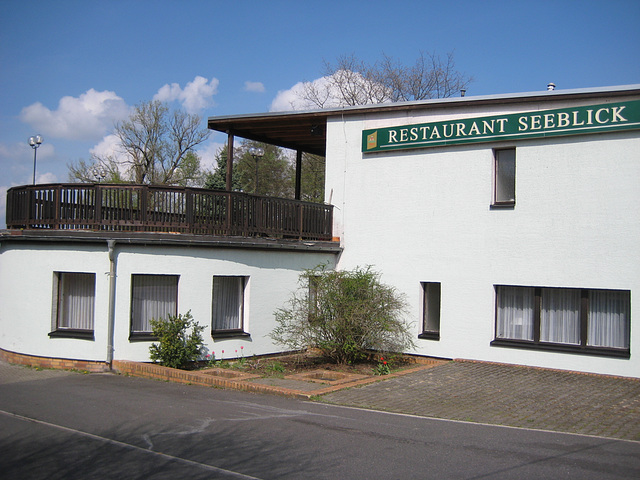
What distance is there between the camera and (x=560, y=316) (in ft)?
45.9

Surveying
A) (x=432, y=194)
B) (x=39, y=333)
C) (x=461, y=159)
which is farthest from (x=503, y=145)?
(x=39, y=333)

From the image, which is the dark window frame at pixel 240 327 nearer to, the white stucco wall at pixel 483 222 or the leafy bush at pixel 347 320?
the leafy bush at pixel 347 320

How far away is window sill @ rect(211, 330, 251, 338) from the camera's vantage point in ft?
48.3

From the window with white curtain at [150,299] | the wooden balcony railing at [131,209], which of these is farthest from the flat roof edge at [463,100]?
the window with white curtain at [150,299]

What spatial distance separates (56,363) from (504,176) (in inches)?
438

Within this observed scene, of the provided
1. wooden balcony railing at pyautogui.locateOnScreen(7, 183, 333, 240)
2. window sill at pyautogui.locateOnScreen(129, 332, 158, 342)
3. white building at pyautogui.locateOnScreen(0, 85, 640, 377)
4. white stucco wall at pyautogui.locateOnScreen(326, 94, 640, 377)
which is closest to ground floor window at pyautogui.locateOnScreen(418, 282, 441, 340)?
white building at pyautogui.locateOnScreen(0, 85, 640, 377)

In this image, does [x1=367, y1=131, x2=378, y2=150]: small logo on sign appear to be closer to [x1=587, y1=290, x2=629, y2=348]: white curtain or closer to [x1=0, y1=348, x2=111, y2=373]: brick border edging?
[x1=587, y1=290, x2=629, y2=348]: white curtain

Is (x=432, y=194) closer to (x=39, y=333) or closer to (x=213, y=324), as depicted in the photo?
(x=213, y=324)

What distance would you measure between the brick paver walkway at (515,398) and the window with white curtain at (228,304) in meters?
4.45

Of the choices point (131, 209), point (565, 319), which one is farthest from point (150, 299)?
point (565, 319)

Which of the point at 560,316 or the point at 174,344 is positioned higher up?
the point at 560,316

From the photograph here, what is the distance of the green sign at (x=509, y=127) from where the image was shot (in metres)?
13.2

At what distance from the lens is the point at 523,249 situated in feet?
47.0

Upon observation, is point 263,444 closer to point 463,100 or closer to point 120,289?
point 120,289
